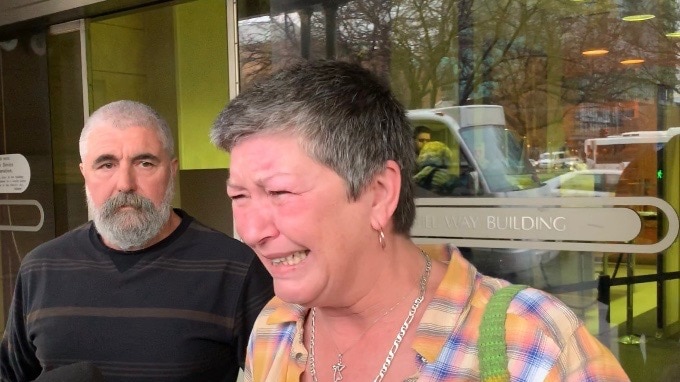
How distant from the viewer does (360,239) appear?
1241mm

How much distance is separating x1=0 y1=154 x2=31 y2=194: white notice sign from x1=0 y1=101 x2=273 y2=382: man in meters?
3.48

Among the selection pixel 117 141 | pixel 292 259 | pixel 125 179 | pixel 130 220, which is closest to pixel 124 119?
pixel 117 141

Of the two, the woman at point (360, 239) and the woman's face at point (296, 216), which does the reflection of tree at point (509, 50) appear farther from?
the woman's face at point (296, 216)

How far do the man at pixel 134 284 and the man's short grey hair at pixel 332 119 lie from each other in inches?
32.8

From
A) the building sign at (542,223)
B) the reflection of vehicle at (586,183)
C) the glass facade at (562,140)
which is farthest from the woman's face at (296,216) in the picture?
the reflection of vehicle at (586,183)

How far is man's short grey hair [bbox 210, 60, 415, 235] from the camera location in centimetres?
120

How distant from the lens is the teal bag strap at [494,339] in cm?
109

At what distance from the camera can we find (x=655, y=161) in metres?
2.96

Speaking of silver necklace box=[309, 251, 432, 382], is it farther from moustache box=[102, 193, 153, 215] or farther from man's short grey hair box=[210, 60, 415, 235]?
moustache box=[102, 193, 153, 215]

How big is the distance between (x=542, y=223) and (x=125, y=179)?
1.76 m

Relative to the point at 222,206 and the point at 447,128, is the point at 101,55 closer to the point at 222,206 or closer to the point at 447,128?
the point at 222,206

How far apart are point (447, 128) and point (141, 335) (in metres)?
1.97

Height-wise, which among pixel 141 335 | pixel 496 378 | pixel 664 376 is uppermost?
pixel 496 378

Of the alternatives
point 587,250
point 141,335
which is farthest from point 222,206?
point 141,335
